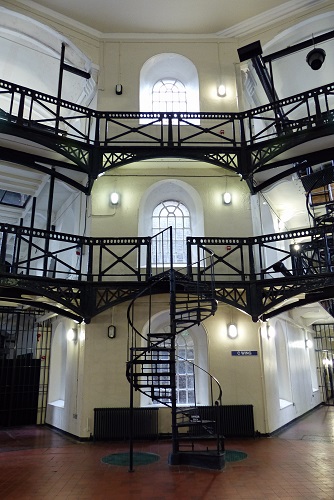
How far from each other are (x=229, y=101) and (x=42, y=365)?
996 centimetres

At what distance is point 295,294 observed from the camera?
818 cm

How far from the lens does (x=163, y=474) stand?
6.30 meters

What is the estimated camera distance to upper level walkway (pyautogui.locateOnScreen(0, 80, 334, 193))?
8992 mm

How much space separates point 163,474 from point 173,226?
20.4ft

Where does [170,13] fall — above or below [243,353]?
above

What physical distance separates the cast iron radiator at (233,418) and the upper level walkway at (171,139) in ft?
18.0

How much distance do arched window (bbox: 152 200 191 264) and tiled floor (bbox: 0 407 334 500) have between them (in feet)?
15.1

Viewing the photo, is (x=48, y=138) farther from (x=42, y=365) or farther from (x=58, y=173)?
(x=42, y=365)

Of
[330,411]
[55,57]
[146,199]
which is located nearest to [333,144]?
[146,199]

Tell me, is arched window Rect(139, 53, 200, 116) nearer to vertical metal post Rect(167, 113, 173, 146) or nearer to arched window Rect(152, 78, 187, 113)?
arched window Rect(152, 78, 187, 113)

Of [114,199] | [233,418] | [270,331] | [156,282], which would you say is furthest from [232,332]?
[114,199]

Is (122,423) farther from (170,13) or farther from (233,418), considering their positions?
(170,13)

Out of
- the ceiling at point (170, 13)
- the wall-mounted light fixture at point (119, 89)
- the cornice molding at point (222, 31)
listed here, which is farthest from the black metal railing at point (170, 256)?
the ceiling at point (170, 13)

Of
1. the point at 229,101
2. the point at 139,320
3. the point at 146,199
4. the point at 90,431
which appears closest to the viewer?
the point at 90,431
